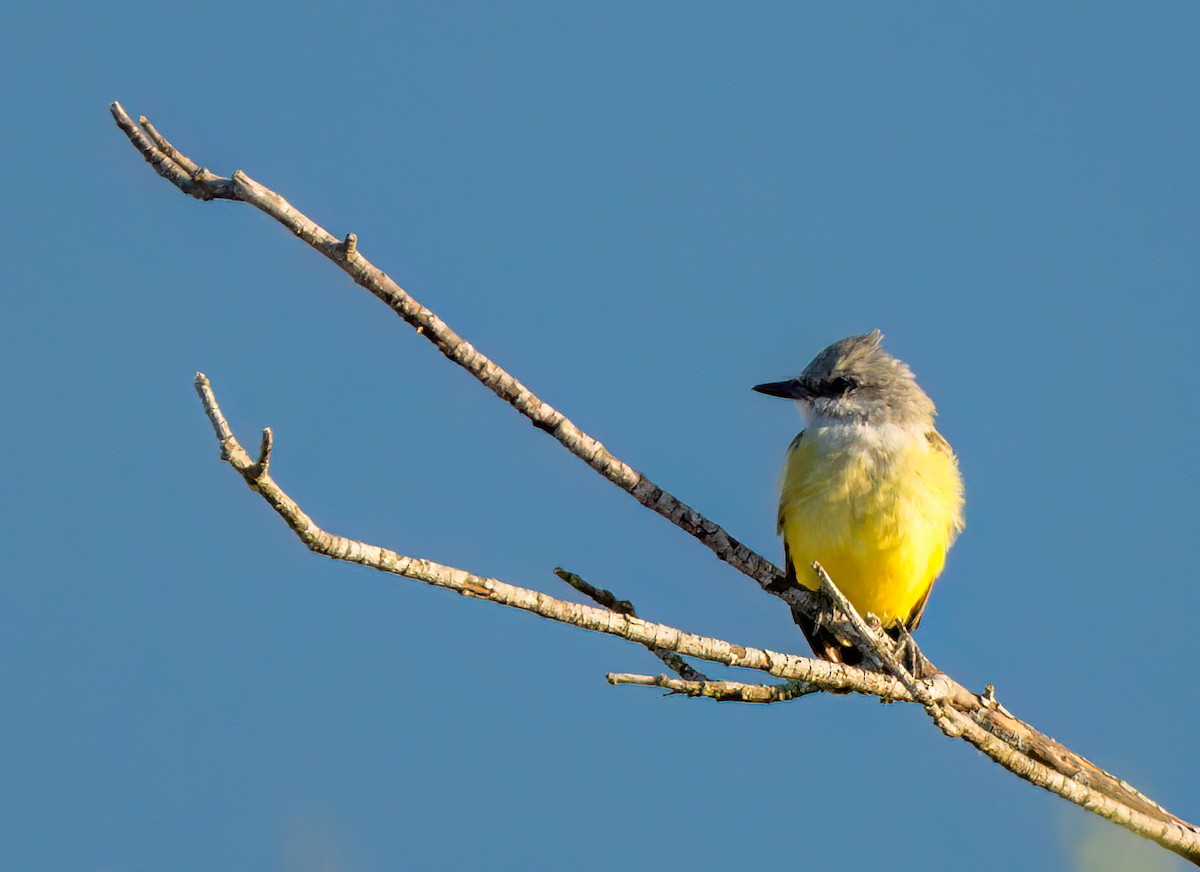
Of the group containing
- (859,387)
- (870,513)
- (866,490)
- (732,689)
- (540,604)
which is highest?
(859,387)

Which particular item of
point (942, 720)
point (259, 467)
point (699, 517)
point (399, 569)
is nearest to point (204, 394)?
point (259, 467)

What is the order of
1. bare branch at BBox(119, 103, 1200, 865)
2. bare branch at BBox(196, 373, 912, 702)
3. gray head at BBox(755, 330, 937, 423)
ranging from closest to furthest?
bare branch at BBox(196, 373, 912, 702), bare branch at BBox(119, 103, 1200, 865), gray head at BBox(755, 330, 937, 423)

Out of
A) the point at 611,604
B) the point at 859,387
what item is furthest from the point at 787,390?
the point at 611,604

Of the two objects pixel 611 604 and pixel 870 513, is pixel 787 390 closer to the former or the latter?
pixel 870 513

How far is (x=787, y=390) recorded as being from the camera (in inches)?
309

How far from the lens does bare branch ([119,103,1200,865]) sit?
3.64m

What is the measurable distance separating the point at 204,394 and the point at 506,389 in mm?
1578

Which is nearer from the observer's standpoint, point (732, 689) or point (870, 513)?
point (732, 689)

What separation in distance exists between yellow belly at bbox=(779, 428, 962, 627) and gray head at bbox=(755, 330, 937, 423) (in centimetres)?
21

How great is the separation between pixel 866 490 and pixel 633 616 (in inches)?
119

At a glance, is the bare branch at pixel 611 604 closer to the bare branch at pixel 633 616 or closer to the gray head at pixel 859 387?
the bare branch at pixel 633 616

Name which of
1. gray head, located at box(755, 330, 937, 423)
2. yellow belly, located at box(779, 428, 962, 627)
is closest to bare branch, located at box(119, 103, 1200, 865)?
yellow belly, located at box(779, 428, 962, 627)

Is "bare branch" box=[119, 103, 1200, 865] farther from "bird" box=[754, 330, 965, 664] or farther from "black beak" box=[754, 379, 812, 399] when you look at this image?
"black beak" box=[754, 379, 812, 399]

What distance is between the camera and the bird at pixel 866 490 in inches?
274
